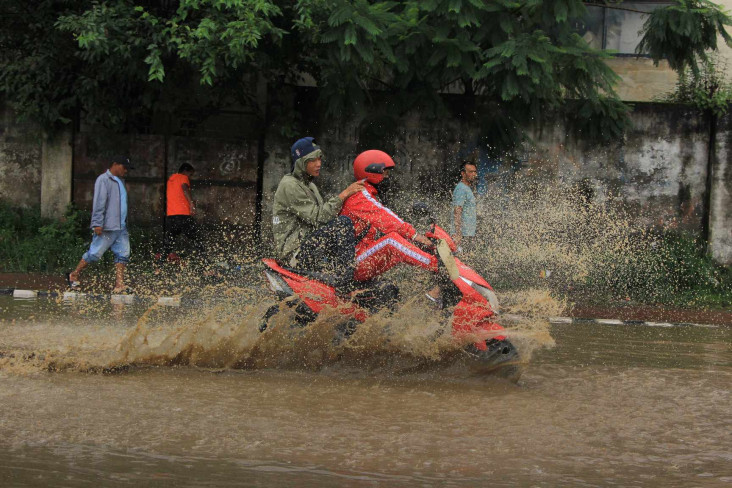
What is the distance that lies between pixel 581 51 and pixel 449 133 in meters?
2.54

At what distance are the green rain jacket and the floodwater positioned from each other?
1.77 ft

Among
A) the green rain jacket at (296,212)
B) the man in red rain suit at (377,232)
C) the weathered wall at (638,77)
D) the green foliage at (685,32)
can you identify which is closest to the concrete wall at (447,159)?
the green foliage at (685,32)

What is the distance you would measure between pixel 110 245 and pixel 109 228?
0.90 feet

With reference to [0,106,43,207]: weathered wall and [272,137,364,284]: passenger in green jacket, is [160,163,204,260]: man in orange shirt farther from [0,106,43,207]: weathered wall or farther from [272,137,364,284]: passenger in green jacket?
[272,137,364,284]: passenger in green jacket

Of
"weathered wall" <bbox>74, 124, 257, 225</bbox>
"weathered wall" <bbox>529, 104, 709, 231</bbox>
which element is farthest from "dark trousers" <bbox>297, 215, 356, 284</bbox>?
"weathered wall" <bbox>529, 104, 709, 231</bbox>

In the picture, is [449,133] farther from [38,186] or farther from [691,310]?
[38,186]

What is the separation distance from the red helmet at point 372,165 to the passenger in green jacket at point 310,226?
0.09 m

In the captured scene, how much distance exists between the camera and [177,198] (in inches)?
561

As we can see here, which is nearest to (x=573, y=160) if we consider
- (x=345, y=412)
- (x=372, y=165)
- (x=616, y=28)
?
(x=616, y=28)

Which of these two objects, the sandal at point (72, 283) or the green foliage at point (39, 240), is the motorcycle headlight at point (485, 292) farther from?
the green foliage at point (39, 240)

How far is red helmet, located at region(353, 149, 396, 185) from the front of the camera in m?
6.58

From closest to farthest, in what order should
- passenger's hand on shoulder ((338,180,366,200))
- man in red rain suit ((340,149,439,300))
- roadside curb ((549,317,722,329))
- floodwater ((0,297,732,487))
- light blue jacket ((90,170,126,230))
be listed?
floodwater ((0,297,732,487)) < man in red rain suit ((340,149,439,300)) < passenger's hand on shoulder ((338,180,366,200)) < roadside curb ((549,317,722,329)) < light blue jacket ((90,170,126,230))

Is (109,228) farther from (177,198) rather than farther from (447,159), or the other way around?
(447,159)

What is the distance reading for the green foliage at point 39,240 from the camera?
1388 cm
